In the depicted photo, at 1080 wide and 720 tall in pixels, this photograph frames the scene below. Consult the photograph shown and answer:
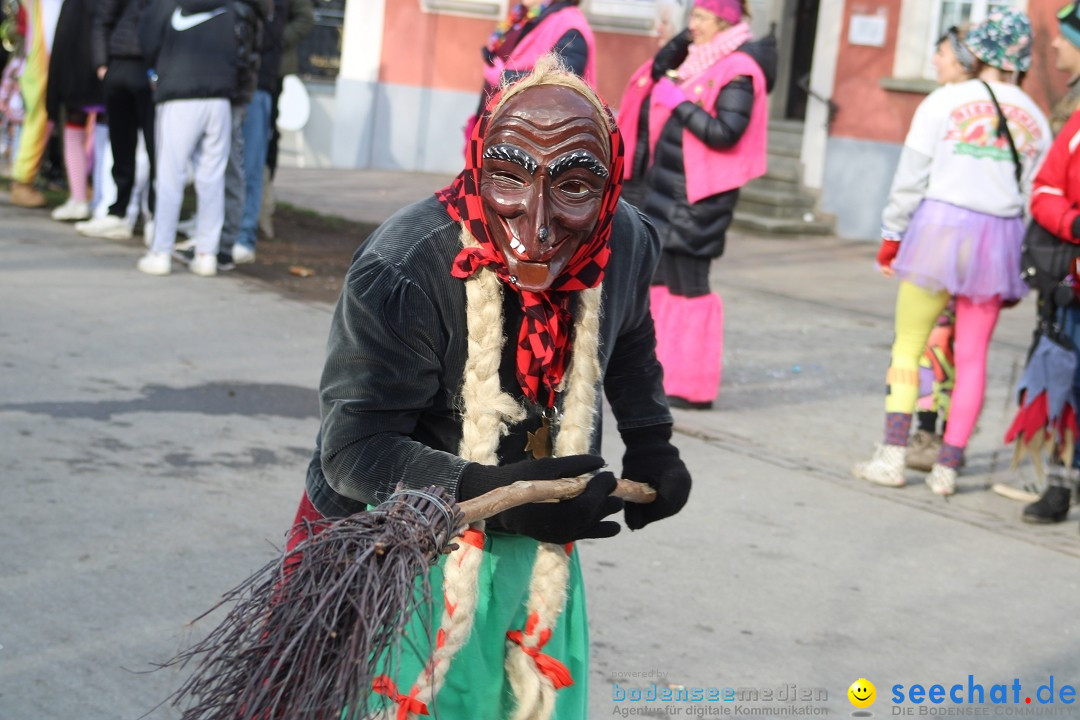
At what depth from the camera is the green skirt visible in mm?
2400

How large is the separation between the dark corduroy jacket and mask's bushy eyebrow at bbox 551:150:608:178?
0.22 meters

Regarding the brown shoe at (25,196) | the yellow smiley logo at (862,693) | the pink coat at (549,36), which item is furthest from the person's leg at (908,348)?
the brown shoe at (25,196)

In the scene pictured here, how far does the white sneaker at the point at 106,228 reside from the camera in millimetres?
9938

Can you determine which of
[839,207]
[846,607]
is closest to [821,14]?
[839,207]

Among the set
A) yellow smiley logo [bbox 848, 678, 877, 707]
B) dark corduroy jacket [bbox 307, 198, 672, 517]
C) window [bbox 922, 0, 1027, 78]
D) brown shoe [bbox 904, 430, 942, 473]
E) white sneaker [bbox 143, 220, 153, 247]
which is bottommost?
yellow smiley logo [bbox 848, 678, 877, 707]

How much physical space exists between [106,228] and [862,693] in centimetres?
733

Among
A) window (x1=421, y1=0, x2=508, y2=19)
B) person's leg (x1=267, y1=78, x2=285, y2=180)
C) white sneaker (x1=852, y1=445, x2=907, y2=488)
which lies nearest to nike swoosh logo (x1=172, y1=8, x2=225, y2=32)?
person's leg (x1=267, y1=78, x2=285, y2=180)

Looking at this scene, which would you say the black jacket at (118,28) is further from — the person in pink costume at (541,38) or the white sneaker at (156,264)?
the person in pink costume at (541,38)

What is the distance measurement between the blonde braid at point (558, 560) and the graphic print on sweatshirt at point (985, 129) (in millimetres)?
3736

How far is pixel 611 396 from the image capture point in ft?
9.34

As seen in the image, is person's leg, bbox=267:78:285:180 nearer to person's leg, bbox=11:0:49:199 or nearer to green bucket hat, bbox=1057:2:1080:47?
person's leg, bbox=11:0:49:199

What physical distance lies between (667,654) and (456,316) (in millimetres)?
2135

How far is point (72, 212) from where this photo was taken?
10438mm

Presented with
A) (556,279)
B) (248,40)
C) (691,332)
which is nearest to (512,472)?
(556,279)
